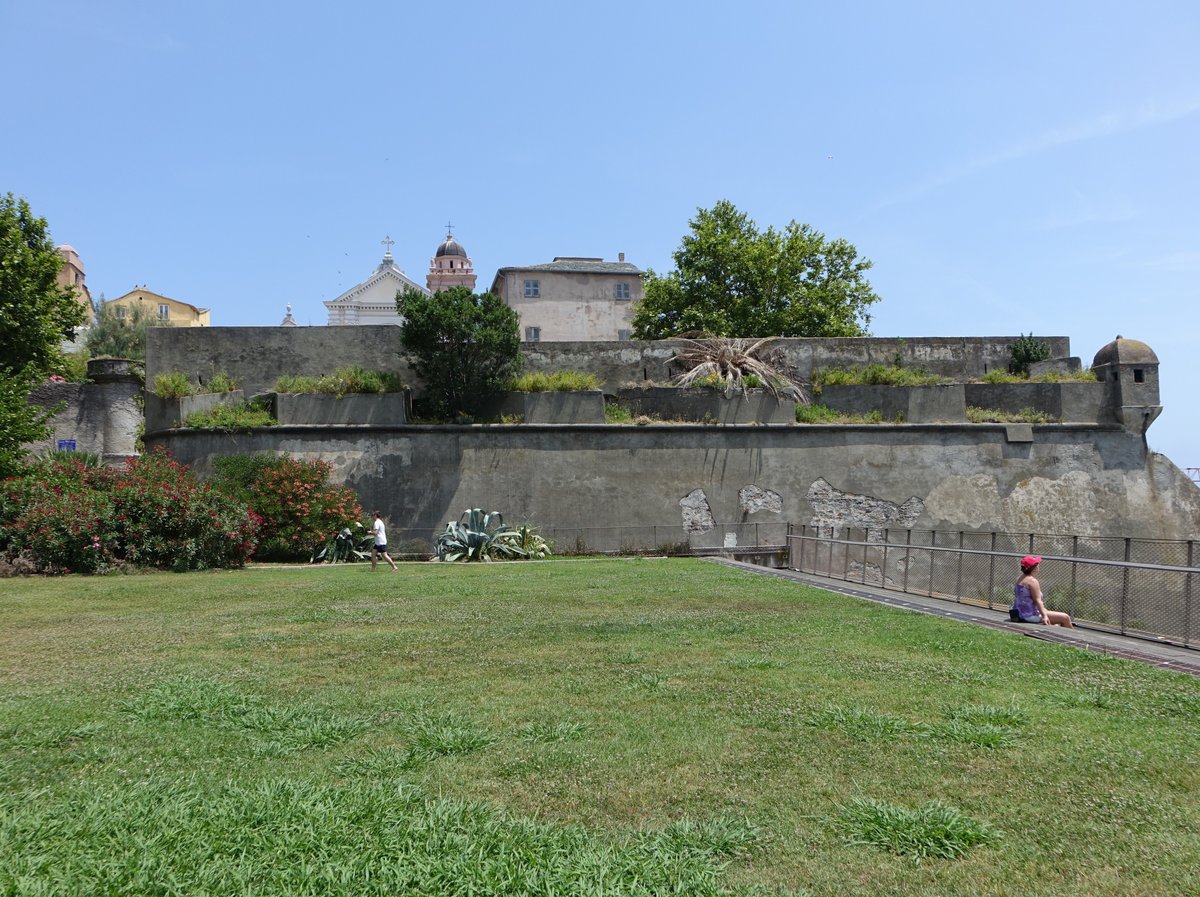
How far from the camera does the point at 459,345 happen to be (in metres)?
20.5

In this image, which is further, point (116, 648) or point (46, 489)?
point (46, 489)

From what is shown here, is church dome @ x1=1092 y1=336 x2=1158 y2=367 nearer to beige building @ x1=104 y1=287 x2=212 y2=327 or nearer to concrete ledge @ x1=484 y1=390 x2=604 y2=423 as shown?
concrete ledge @ x1=484 y1=390 x2=604 y2=423

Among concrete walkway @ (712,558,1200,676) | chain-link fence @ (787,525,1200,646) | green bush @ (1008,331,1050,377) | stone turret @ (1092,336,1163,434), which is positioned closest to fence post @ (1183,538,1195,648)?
chain-link fence @ (787,525,1200,646)

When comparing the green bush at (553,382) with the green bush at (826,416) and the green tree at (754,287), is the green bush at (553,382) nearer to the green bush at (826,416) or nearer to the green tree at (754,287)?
the green bush at (826,416)

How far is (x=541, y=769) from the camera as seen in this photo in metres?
4.25

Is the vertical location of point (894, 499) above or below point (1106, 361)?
below

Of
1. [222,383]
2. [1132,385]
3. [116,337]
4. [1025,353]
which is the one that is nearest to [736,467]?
[1025,353]

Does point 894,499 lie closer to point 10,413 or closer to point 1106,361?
point 1106,361

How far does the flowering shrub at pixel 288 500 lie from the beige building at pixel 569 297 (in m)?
41.3

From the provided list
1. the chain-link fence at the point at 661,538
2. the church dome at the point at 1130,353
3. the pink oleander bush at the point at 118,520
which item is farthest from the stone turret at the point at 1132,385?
the pink oleander bush at the point at 118,520

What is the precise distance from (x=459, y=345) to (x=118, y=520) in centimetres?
804

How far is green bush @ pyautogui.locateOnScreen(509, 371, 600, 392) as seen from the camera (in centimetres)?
2128

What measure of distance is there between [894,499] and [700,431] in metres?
4.91

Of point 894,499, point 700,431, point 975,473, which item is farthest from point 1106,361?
Result: point 700,431
